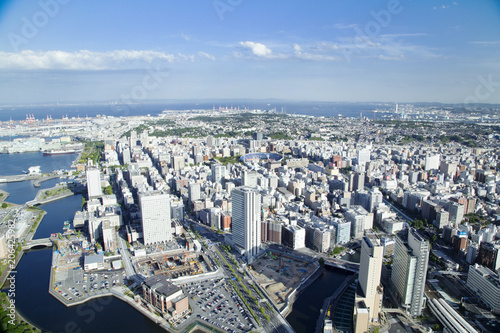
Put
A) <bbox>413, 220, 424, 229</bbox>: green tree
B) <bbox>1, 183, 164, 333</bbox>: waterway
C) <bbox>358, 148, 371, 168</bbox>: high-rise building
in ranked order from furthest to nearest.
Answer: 1. <bbox>358, 148, 371, 168</bbox>: high-rise building
2. <bbox>413, 220, 424, 229</bbox>: green tree
3. <bbox>1, 183, 164, 333</bbox>: waterway

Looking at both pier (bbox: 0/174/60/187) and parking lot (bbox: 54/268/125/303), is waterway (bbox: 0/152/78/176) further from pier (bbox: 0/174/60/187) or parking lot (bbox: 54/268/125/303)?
parking lot (bbox: 54/268/125/303)

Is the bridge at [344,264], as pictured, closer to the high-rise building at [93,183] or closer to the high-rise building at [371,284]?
the high-rise building at [371,284]

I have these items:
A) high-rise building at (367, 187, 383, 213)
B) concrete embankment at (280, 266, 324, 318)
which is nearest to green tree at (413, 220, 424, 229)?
high-rise building at (367, 187, 383, 213)

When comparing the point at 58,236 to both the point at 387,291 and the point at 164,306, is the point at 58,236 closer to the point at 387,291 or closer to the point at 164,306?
the point at 164,306

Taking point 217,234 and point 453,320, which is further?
point 217,234

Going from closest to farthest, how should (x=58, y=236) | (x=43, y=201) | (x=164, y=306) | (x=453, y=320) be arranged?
(x=453, y=320) < (x=164, y=306) < (x=58, y=236) < (x=43, y=201)

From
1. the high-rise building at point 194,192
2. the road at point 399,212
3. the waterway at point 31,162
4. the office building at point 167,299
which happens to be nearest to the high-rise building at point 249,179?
the high-rise building at point 194,192

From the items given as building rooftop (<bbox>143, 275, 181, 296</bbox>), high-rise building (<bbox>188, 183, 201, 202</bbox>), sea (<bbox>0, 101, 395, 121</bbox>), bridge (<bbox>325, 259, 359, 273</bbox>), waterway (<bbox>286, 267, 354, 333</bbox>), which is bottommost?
waterway (<bbox>286, 267, 354, 333</bbox>)

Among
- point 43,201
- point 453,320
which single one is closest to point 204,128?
point 43,201
